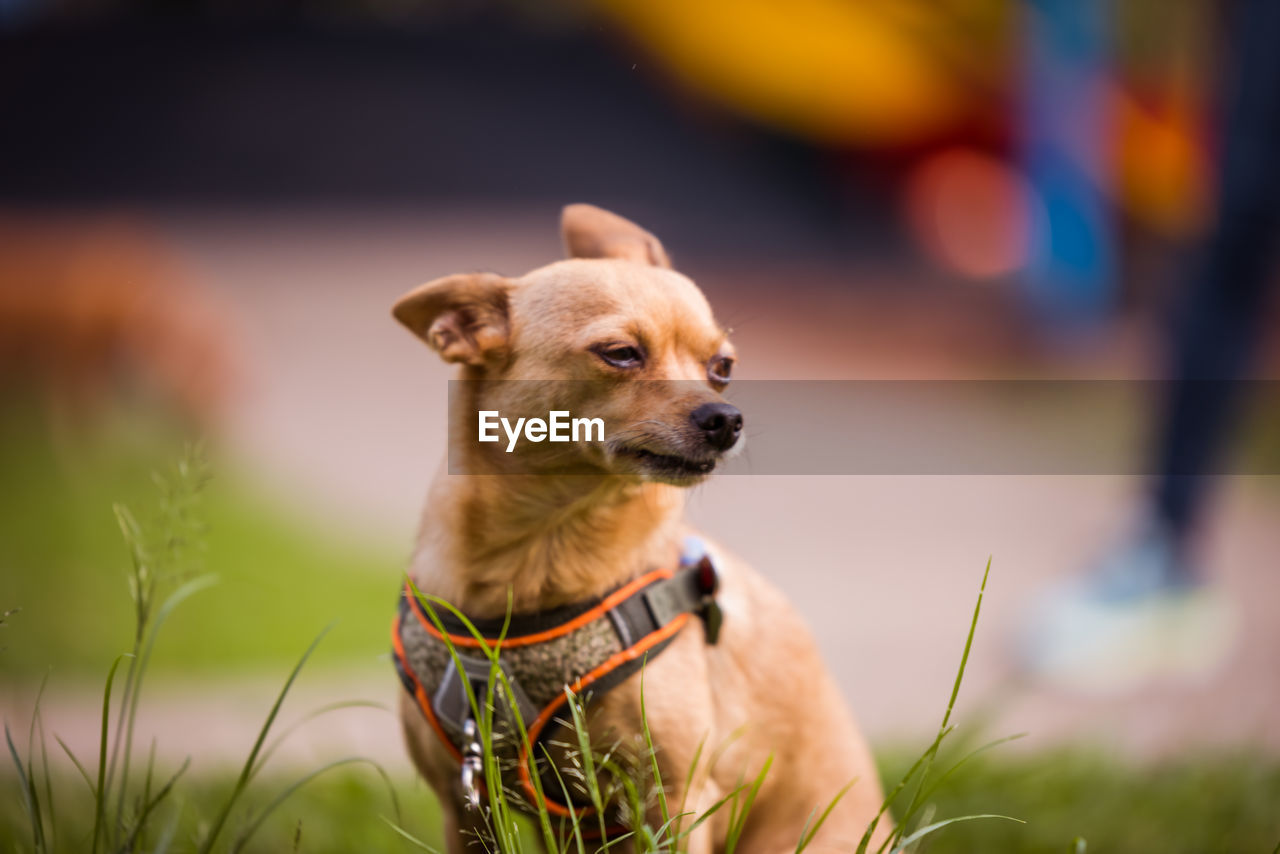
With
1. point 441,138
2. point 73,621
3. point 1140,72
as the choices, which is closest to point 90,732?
point 73,621

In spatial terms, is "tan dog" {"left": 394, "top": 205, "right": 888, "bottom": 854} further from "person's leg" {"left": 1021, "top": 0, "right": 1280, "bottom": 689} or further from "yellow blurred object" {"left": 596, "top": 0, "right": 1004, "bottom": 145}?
"yellow blurred object" {"left": 596, "top": 0, "right": 1004, "bottom": 145}

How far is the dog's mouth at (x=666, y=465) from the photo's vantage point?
1.54m

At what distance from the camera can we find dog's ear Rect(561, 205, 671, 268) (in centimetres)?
175

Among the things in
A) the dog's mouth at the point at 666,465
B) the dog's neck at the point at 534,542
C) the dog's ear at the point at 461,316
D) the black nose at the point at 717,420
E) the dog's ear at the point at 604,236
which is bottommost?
the dog's neck at the point at 534,542

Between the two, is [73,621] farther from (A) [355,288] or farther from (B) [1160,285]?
(B) [1160,285]

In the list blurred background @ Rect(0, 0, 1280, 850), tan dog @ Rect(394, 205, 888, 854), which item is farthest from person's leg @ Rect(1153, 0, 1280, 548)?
tan dog @ Rect(394, 205, 888, 854)

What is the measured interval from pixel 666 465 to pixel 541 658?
0.34 m

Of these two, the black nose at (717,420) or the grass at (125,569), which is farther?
the grass at (125,569)

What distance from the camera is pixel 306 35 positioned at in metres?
9.45

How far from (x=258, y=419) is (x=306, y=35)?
4361 mm

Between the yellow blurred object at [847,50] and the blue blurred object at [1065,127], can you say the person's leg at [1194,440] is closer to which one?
the blue blurred object at [1065,127]

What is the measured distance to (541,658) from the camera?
157 cm
